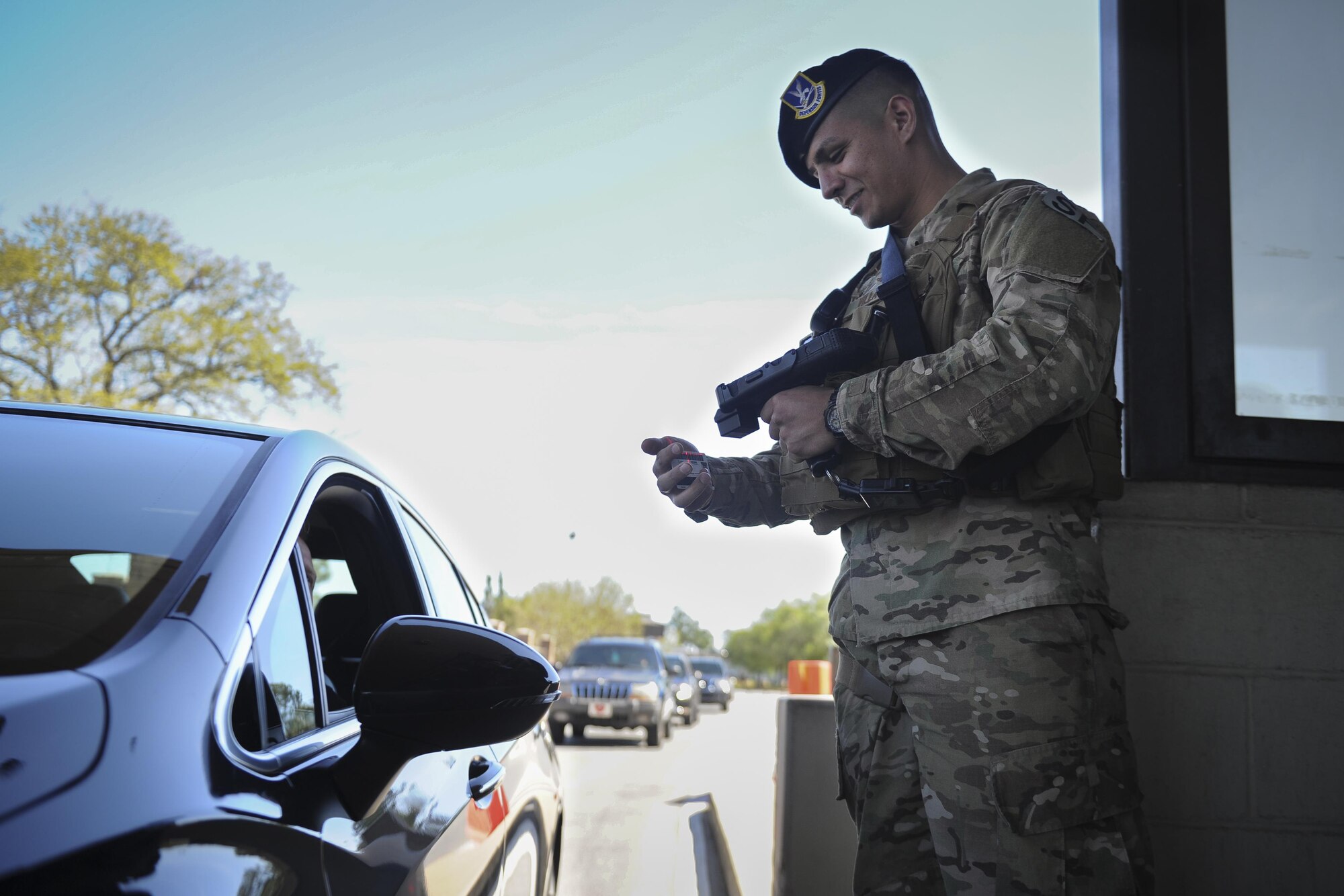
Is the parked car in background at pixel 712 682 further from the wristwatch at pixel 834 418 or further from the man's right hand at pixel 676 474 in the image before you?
the wristwatch at pixel 834 418

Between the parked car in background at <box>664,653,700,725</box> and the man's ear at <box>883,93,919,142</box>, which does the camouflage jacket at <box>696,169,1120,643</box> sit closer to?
the man's ear at <box>883,93,919,142</box>

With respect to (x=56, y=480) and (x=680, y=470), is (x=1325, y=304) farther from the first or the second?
(x=56, y=480)

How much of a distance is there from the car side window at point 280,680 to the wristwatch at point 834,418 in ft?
3.32

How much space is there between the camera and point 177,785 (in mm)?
955

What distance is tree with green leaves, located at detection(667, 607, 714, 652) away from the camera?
482 ft

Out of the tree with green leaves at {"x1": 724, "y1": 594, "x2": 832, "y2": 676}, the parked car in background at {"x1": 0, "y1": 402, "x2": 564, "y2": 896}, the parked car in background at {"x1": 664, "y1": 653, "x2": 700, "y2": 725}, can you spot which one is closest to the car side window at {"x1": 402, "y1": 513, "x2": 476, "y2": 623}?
the parked car in background at {"x1": 0, "y1": 402, "x2": 564, "y2": 896}

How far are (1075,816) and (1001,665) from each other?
0.27 metres

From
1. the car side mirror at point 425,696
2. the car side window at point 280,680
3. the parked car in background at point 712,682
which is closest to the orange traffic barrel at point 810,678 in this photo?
the car side window at point 280,680

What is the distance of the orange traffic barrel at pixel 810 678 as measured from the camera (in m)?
4.18

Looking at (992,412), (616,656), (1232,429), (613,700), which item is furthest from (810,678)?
(616,656)

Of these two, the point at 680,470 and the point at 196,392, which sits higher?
the point at 196,392

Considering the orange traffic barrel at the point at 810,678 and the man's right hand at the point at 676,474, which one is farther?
the orange traffic barrel at the point at 810,678

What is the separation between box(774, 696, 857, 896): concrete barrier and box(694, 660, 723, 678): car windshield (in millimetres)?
38876

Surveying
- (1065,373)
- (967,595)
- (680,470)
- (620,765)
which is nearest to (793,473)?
(680,470)
